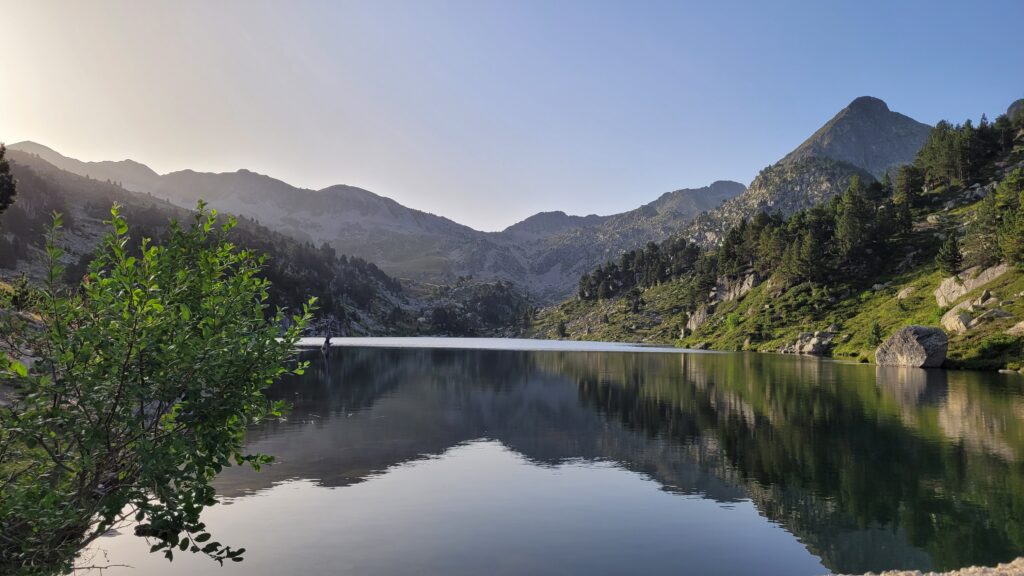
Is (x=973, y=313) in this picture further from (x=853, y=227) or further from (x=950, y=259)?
(x=853, y=227)

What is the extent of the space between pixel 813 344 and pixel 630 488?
443 feet

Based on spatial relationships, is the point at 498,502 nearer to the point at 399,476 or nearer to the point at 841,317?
the point at 399,476

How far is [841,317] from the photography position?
525 ft

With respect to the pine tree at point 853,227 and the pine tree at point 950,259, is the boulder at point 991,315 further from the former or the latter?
the pine tree at point 853,227

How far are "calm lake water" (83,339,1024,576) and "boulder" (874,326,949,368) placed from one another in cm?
4140

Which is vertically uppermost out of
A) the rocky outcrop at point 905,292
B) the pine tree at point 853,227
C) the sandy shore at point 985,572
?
the pine tree at point 853,227

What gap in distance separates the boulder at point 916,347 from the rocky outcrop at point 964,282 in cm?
2400

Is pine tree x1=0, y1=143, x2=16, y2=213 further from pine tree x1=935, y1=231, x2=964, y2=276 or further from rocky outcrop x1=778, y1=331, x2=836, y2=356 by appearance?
pine tree x1=935, y1=231, x2=964, y2=276

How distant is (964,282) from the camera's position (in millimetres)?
124062

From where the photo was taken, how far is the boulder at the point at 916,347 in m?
102

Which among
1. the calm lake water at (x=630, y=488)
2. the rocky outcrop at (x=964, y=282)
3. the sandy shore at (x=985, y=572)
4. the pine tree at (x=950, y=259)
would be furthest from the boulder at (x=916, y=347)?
the sandy shore at (x=985, y=572)

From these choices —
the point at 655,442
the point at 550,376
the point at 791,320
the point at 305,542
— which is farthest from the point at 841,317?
the point at 305,542

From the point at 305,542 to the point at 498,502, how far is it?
10401 mm

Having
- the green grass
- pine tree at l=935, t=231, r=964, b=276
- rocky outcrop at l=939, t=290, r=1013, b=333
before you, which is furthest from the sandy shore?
pine tree at l=935, t=231, r=964, b=276
